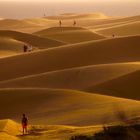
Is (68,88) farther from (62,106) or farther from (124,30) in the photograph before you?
(124,30)

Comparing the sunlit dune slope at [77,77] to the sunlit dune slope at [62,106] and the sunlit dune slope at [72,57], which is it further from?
the sunlit dune slope at [72,57]

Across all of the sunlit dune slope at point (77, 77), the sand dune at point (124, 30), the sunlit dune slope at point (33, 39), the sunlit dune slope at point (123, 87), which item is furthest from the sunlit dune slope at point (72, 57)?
the sand dune at point (124, 30)

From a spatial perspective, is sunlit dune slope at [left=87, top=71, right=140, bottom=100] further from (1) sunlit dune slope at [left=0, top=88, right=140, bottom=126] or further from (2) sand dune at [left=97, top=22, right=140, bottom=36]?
(2) sand dune at [left=97, top=22, right=140, bottom=36]

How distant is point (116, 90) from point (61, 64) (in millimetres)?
8255

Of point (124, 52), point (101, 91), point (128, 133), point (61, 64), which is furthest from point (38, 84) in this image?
point (128, 133)

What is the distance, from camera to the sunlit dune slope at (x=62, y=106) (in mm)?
15098

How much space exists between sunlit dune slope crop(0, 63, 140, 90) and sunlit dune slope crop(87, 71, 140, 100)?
0.71 m

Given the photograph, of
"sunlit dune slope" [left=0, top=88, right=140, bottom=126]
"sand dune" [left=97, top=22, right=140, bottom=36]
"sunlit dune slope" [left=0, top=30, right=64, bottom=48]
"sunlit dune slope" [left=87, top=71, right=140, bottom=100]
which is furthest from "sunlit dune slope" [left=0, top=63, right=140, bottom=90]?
"sand dune" [left=97, top=22, right=140, bottom=36]

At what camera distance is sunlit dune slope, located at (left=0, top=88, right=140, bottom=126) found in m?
15.1

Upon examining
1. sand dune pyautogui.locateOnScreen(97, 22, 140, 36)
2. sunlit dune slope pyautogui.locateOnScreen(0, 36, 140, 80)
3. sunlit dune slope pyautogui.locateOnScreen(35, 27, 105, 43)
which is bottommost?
sunlit dune slope pyautogui.locateOnScreen(0, 36, 140, 80)

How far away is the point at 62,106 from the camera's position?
1725 centimetres

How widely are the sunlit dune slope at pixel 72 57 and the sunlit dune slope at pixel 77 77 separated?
371cm

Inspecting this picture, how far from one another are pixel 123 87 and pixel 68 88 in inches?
102

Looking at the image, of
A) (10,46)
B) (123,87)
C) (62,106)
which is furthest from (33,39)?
(62,106)
